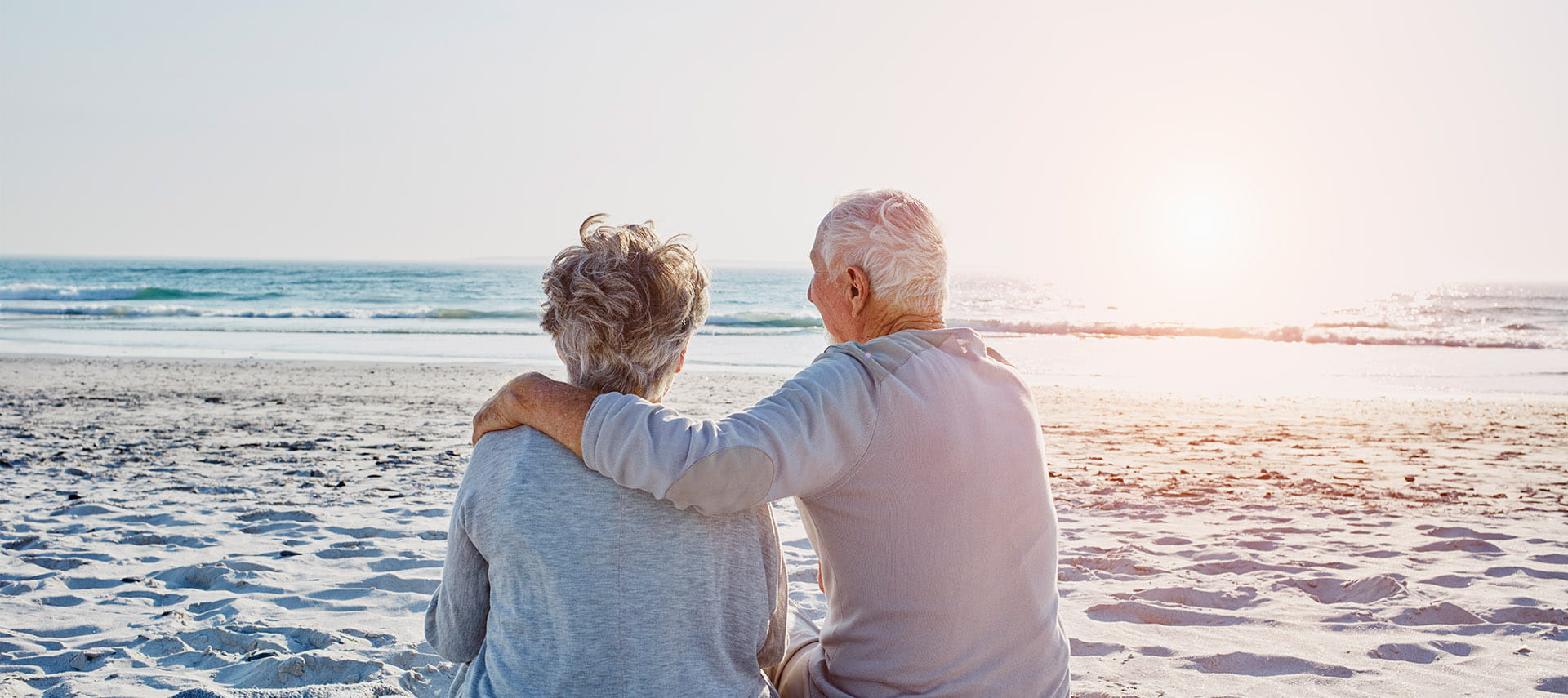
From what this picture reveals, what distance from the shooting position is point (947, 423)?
1.64 meters

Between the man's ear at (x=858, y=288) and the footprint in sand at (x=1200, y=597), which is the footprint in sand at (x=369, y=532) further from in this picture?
the man's ear at (x=858, y=288)

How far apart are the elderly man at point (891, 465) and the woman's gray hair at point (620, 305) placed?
0.29ft

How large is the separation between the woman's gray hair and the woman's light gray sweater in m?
0.17

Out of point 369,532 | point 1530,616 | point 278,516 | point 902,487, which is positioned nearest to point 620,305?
point 902,487

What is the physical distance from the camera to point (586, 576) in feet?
5.17

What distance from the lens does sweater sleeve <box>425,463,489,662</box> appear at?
1683 millimetres

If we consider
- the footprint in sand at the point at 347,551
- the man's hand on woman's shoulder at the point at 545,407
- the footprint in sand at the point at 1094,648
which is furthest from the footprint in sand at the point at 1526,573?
the footprint in sand at the point at 347,551

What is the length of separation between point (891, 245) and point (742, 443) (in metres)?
0.48

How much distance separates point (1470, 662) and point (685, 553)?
2618mm

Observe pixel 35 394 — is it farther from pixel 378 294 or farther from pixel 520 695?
pixel 378 294

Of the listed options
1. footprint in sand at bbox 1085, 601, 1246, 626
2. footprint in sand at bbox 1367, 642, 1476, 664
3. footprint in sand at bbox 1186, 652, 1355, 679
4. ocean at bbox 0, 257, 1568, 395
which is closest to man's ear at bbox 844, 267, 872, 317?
footprint in sand at bbox 1186, 652, 1355, 679

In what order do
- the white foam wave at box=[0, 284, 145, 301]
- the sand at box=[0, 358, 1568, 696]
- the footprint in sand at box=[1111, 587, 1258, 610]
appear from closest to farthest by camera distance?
the sand at box=[0, 358, 1568, 696]
the footprint in sand at box=[1111, 587, 1258, 610]
the white foam wave at box=[0, 284, 145, 301]

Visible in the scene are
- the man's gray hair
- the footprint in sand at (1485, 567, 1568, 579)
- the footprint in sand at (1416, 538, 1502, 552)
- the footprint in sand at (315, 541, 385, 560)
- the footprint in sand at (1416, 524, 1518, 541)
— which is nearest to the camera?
the man's gray hair

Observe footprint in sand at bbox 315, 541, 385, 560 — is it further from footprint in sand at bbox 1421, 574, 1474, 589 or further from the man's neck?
footprint in sand at bbox 1421, 574, 1474, 589
